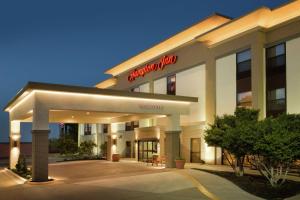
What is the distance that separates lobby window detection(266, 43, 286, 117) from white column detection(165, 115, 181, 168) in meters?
7.09

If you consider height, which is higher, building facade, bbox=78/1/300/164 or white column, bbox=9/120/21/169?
building facade, bbox=78/1/300/164

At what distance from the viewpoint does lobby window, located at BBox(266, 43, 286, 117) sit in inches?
1009

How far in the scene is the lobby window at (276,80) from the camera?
1009 inches

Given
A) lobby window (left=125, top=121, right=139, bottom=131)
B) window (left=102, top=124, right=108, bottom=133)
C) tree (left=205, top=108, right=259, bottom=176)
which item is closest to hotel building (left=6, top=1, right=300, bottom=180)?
tree (left=205, top=108, right=259, bottom=176)

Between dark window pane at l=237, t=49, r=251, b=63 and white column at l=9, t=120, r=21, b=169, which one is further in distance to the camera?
white column at l=9, t=120, r=21, b=169

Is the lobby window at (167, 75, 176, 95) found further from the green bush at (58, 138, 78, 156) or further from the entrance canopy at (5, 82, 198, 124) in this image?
the green bush at (58, 138, 78, 156)

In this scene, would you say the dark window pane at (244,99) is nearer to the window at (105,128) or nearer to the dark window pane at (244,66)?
the dark window pane at (244,66)

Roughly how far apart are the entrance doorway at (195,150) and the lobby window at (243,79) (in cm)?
615

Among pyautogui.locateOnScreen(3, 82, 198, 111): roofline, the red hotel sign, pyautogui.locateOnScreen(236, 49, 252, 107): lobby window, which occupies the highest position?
the red hotel sign

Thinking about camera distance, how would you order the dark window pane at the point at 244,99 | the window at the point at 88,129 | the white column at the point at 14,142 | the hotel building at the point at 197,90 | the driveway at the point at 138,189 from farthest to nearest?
the window at the point at 88,129 < the white column at the point at 14,142 < the dark window pane at the point at 244,99 < the hotel building at the point at 197,90 < the driveway at the point at 138,189

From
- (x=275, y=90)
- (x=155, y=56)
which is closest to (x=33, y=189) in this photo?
(x=275, y=90)

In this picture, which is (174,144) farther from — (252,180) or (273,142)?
(273,142)

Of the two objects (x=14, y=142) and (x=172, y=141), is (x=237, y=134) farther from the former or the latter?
(x=14, y=142)

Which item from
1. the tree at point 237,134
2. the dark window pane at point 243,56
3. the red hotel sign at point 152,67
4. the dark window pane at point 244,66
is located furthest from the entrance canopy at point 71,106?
the red hotel sign at point 152,67
